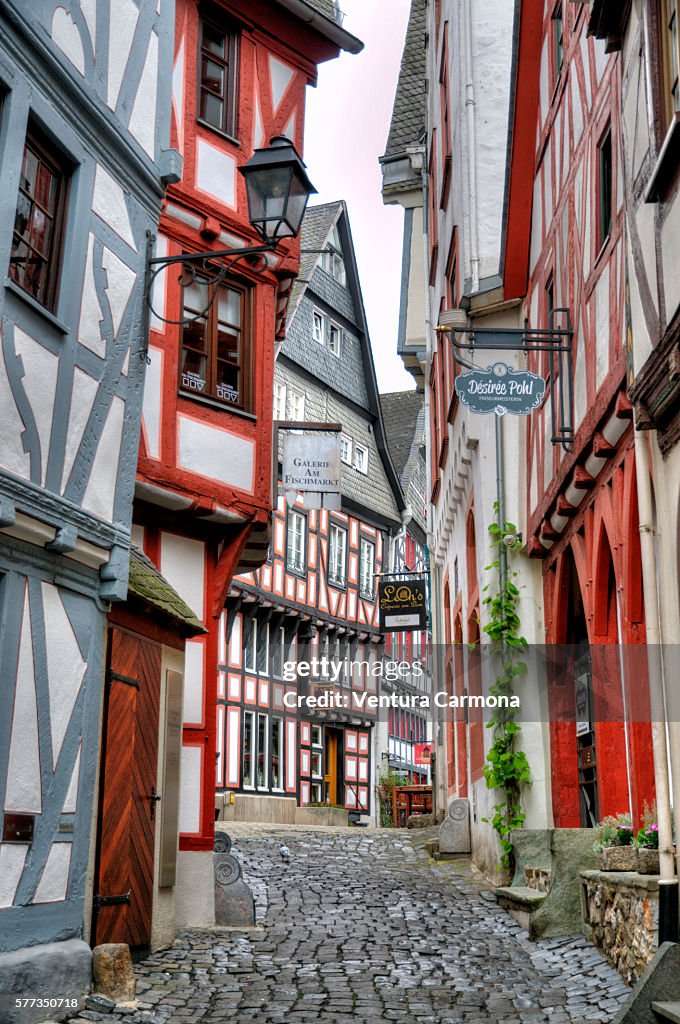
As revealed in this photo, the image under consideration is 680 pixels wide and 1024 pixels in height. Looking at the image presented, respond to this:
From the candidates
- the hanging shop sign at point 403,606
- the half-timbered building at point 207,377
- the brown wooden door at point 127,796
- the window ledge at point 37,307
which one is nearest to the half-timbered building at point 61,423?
the window ledge at point 37,307

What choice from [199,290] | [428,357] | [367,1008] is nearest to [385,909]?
[367,1008]

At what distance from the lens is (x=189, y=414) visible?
10938 mm

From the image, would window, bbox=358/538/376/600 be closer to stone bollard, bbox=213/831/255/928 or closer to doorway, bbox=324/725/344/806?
doorway, bbox=324/725/344/806

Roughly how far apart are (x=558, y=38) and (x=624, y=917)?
748 centimetres

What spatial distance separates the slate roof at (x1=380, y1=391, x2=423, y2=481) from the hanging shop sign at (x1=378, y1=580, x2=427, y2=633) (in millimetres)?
14089

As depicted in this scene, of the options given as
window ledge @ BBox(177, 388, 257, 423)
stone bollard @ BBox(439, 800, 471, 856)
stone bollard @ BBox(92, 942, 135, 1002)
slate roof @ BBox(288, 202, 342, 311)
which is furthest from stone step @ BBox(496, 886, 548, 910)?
slate roof @ BBox(288, 202, 342, 311)

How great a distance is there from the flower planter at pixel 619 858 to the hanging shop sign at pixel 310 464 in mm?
6564

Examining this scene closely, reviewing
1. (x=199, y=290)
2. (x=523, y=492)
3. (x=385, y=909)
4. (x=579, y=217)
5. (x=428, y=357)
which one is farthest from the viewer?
(x=428, y=357)

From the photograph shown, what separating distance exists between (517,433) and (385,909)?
4689 millimetres

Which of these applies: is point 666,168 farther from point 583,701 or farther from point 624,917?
point 583,701

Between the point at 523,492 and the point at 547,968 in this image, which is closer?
the point at 547,968

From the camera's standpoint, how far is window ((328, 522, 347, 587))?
3086cm

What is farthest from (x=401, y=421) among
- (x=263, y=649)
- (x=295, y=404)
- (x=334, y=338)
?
(x=263, y=649)

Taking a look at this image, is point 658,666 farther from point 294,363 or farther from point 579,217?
point 294,363
